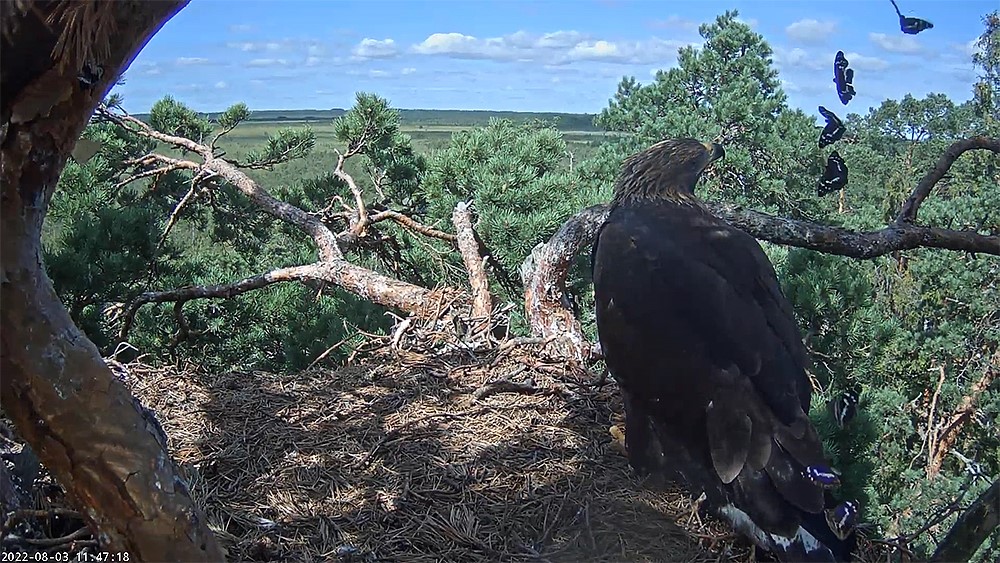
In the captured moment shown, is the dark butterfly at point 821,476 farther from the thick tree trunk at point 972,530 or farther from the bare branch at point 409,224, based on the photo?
the bare branch at point 409,224

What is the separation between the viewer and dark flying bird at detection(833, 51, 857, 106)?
341 centimetres

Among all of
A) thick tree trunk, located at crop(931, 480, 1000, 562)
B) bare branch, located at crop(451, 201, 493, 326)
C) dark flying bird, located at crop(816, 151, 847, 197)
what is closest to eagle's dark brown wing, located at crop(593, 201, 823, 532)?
thick tree trunk, located at crop(931, 480, 1000, 562)

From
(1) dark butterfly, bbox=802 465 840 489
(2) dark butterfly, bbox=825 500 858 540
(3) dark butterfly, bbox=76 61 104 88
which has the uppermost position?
(3) dark butterfly, bbox=76 61 104 88

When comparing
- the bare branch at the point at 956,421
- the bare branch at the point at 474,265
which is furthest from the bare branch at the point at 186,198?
the bare branch at the point at 956,421

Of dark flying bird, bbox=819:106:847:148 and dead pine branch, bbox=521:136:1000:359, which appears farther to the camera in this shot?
dead pine branch, bbox=521:136:1000:359

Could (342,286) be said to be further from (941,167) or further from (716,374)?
(941,167)

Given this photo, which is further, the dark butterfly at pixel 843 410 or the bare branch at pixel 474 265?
the bare branch at pixel 474 265

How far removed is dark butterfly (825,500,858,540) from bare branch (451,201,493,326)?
2.39 meters

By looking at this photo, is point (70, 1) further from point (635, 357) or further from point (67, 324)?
point (635, 357)

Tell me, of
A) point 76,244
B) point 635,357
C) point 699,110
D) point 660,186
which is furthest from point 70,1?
point 699,110

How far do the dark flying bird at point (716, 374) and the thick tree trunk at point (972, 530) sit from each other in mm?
420

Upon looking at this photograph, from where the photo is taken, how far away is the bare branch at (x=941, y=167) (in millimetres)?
4078

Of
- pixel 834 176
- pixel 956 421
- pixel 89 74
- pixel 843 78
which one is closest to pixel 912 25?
pixel 843 78

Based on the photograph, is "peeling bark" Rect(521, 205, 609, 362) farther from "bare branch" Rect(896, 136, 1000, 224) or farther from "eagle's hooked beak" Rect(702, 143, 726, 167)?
"bare branch" Rect(896, 136, 1000, 224)
